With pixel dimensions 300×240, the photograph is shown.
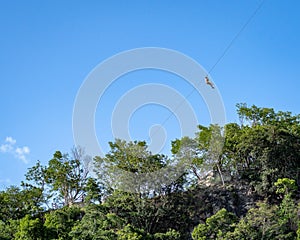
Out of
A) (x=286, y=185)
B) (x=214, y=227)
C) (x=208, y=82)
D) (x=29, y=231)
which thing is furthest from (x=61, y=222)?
(x=286, y=185)

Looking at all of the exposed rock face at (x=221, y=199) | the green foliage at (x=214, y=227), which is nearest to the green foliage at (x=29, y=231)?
the green foliage at (x=214, y=227)

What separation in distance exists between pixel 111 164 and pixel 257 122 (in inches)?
349

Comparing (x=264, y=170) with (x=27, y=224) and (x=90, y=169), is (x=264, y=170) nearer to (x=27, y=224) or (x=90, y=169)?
(x=90, y=169)

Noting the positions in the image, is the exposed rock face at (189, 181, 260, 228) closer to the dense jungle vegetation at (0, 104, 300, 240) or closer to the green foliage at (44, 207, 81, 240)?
the dense jungle vegetation at (0, 104, 300, 240)

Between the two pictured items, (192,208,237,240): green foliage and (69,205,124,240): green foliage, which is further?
(192,208,237,240): green foliage

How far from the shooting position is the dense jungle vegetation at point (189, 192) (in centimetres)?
1440

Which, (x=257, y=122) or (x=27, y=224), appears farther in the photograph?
(x=257, y=122)

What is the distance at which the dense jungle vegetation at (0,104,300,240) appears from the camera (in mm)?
14398

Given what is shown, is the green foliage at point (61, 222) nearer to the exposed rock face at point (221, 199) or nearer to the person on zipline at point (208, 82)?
the exposed rock face at point (221, 199)

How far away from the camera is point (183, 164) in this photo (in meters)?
18.3

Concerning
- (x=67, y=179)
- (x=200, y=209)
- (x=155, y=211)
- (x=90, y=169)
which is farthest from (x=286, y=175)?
(x=67, y=179)

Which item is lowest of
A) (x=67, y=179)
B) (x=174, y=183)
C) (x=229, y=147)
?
(x=174, y=183)

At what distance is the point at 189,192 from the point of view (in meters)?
18.3

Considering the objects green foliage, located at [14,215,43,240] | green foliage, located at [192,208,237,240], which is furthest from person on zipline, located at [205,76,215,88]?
green foliage, located at [14,215,43,240]
